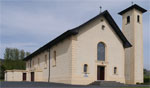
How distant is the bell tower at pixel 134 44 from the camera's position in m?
31.8

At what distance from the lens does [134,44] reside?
32.3 metres

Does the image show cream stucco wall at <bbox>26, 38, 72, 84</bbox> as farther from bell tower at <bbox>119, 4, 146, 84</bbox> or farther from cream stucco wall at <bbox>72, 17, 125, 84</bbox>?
bell tower at <bbox>119, 4, 146, 84</bbox>

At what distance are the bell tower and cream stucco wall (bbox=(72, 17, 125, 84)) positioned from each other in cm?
514

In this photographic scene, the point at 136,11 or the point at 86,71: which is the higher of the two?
the point at 136,11

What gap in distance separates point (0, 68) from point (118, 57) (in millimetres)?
44501

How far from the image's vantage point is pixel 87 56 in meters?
24.4

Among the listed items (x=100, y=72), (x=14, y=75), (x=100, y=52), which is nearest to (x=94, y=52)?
(x=100, y=52)

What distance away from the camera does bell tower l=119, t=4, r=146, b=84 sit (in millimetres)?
31828

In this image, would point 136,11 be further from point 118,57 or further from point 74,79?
point 74,79

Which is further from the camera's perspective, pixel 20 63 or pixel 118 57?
pixel 20 63

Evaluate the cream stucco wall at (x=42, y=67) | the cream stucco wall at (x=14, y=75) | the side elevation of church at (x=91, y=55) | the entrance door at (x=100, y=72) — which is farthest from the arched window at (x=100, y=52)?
the cream stucco wall at (x=14, y=75)

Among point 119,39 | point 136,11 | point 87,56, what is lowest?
point 87,56

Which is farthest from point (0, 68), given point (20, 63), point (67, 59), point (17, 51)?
point (67, 59)

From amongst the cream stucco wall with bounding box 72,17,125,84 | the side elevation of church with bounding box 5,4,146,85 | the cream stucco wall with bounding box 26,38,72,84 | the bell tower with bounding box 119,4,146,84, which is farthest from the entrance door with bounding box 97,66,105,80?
the bell tower with bounding box 119,4,146,84
